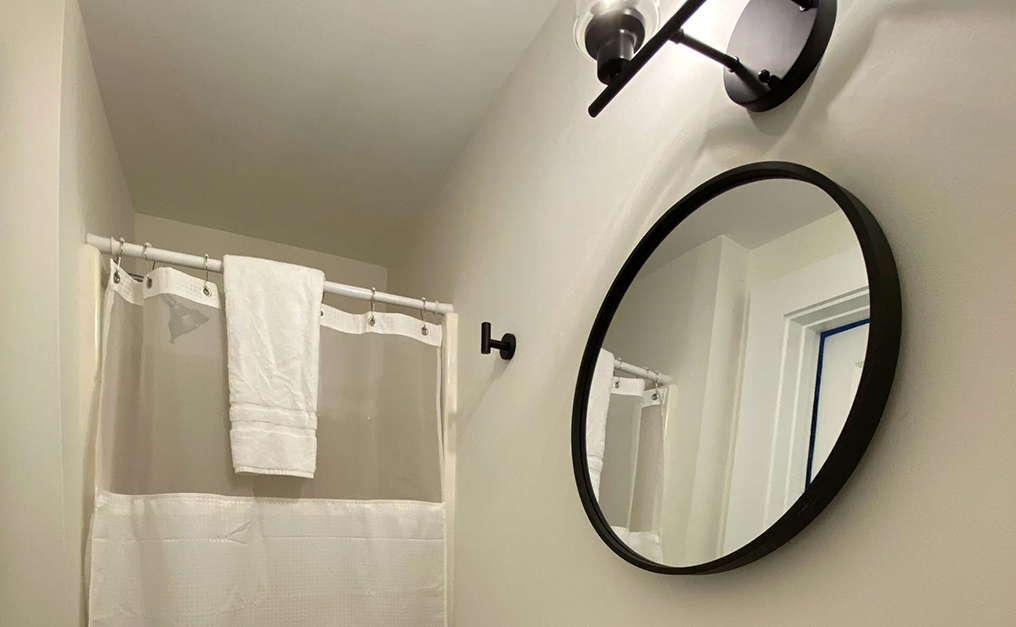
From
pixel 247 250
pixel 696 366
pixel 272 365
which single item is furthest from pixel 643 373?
pixel 247 250

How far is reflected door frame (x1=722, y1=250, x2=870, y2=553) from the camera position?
66 cm

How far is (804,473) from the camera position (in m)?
0.66

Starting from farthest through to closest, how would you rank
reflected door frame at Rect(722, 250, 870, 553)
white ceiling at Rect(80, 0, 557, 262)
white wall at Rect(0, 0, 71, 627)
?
white ceiling at Rect(80, 0, 557, 262) → white wall at Rect(0, 0, 71, 627) → reflected door frame at Rect(722, 250, 870, 553)

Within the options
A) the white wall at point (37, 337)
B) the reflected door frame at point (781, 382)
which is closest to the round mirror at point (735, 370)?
the reflected door frame at point (781, 382)

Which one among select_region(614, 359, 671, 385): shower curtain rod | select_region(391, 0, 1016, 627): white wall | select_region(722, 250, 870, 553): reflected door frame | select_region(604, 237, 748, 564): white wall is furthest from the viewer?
select_region(614, 359, 671, 385): shower curtain rod

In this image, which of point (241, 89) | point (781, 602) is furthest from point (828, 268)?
point (241, 89)

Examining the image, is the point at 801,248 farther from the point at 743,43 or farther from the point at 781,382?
the point at 743,43

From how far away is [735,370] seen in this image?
2.60 ft

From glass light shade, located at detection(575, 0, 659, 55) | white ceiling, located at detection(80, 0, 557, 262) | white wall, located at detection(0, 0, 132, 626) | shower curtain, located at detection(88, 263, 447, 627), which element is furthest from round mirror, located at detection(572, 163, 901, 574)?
white wall, located at detection(0, 0, 132, 626)

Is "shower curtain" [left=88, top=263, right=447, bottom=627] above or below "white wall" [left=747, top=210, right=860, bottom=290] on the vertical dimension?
below

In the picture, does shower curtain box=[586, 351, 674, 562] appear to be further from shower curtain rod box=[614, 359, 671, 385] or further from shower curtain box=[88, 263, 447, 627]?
shower curtain box=[88, 263, 447, 627]

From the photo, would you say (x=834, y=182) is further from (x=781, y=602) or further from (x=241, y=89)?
(x=241, y=89)

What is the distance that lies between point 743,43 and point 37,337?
1.14m

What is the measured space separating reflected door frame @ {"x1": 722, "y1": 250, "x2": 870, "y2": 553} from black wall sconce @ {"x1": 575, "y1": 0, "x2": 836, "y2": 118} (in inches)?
8.3
